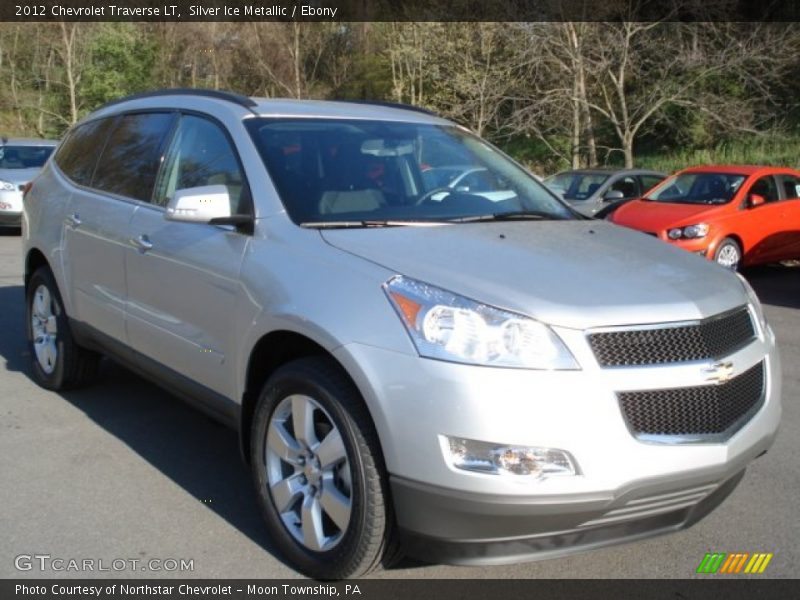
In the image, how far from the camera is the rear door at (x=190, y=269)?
3684 millimetres

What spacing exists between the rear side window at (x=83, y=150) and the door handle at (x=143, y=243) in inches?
43.8

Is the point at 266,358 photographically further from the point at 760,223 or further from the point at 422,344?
the point at 760,223

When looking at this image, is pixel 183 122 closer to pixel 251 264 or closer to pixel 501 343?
pixel 251 264

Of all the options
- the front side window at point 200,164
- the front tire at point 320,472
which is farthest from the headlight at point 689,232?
the front tire at point 320,472

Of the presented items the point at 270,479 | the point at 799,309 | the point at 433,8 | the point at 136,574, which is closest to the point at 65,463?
the point at 136,574

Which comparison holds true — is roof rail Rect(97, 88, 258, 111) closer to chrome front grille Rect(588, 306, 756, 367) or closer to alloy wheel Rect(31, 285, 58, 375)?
alloy wheel Rect(31, 285, 58, 375)

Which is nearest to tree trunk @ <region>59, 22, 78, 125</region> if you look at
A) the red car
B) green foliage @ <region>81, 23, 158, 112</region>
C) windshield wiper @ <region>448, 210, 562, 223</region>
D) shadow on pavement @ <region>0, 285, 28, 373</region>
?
green foliage @ <region>81, 23, 158, 112</region>

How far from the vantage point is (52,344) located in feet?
→ 18.6

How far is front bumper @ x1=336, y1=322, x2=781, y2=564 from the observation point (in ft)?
8.76

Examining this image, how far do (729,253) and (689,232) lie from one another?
0.71 meters

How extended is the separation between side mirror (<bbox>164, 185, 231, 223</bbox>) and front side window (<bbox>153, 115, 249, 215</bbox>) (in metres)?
→ 0.10

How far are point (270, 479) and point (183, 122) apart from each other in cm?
202

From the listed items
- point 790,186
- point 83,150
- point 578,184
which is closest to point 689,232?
point 790,186

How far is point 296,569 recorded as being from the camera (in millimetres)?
3332
